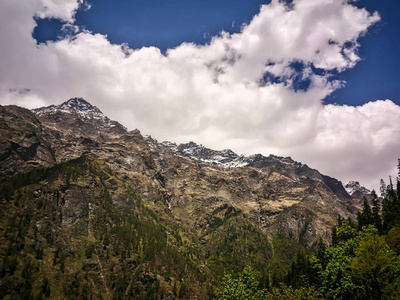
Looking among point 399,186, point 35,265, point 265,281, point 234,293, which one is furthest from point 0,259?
point 399,186

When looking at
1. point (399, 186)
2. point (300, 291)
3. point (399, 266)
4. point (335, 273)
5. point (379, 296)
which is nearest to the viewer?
point (300, 291)

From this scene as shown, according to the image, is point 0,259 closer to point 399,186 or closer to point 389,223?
point 389,223

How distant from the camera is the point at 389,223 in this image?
11250cm

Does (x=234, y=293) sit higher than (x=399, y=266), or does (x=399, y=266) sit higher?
(x=399, y=266)

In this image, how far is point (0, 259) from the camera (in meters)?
185

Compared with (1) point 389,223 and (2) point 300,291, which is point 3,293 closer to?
(2) point 300,291

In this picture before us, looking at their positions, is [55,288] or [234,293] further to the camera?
[55,288]

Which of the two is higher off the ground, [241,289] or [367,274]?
[367,274]

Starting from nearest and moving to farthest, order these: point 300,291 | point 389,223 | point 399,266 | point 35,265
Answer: point 300,291 < point 399,266 < point 389,223 < point 35,265

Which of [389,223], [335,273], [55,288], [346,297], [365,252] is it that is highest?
[389,223]

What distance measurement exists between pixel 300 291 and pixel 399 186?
13932 centimetres

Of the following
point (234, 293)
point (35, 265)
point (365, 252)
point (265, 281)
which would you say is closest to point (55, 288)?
point (35, 265)

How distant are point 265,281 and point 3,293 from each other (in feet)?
520

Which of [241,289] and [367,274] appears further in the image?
[367,274]
